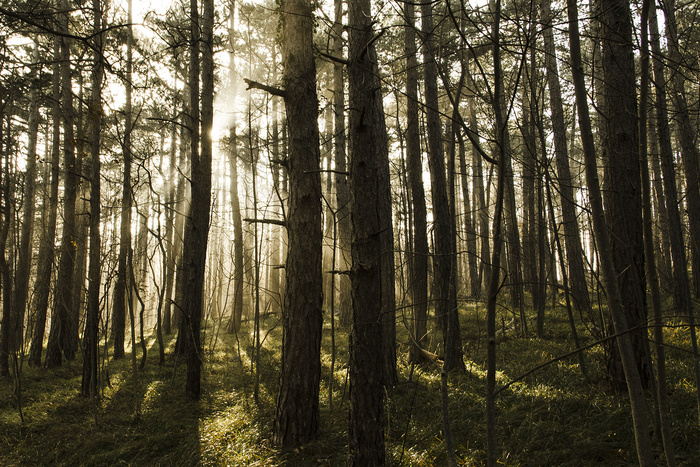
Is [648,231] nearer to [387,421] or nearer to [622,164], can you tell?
[622,164]

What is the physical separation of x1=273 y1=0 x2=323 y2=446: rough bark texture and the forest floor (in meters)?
0.40

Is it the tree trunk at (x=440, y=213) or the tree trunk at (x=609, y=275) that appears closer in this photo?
the tree trunk at (x=609, y=275)

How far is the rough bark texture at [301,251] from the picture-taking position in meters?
4.37

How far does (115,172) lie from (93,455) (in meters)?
18.5

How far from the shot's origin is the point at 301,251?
450cm

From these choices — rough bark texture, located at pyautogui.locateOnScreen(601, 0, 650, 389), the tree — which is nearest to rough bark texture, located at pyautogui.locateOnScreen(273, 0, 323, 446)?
the tree

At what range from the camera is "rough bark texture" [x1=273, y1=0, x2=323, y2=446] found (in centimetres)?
437

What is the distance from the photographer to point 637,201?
14.8ft

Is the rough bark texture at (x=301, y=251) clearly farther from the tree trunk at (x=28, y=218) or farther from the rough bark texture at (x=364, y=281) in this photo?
the tree trunk at (x=28, y=218)

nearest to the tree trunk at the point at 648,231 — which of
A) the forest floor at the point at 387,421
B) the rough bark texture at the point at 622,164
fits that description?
the forest floor at the point at 387,421

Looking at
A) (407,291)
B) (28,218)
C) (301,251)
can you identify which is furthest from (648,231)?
(28,218)

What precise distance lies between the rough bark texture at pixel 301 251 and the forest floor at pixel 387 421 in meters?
0.40

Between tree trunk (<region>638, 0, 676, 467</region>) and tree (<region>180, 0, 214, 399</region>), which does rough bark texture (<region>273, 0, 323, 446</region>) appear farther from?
tree trunk (<region>638, 0, 676, 467</region>)

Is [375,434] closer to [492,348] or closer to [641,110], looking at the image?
[492,348]
